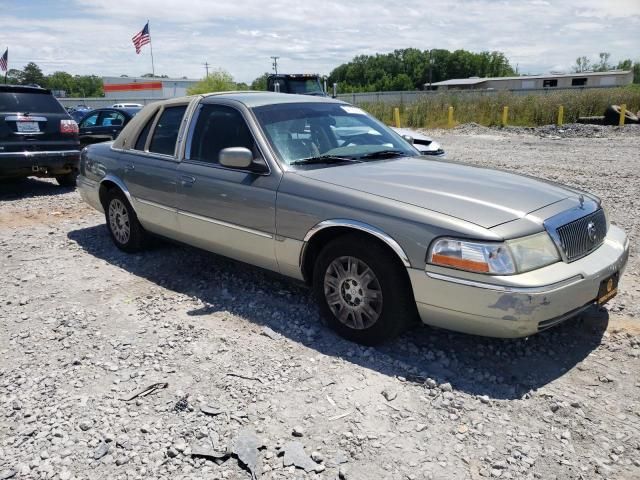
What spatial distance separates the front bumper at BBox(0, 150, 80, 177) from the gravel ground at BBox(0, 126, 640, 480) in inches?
163

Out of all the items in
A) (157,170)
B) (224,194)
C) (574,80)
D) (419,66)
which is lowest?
(224,194)

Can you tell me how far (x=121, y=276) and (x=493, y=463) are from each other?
380 centimetres

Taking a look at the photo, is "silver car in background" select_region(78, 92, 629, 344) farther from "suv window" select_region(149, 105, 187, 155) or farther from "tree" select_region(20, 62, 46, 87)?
"tree" select_region(20, 62, 46, 87)

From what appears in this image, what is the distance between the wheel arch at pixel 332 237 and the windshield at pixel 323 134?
25.2 inches

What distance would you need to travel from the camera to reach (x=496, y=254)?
2979 millimetres

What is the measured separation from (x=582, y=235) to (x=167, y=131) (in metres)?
3.60

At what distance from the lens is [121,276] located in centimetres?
513

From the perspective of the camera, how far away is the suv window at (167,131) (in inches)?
193

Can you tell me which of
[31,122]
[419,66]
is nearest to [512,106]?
[31,122]

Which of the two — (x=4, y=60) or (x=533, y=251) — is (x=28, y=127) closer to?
(x=533, y=251)

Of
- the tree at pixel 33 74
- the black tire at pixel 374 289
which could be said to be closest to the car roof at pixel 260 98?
the black tire at pixel 374 289

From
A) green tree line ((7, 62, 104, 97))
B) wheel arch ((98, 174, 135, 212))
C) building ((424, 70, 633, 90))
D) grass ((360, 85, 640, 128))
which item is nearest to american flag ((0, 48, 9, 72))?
grass ((360, 85, 640, 128))

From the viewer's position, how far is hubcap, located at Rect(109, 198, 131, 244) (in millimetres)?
5609

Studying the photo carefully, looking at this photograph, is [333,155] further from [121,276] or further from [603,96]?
[603,96]
